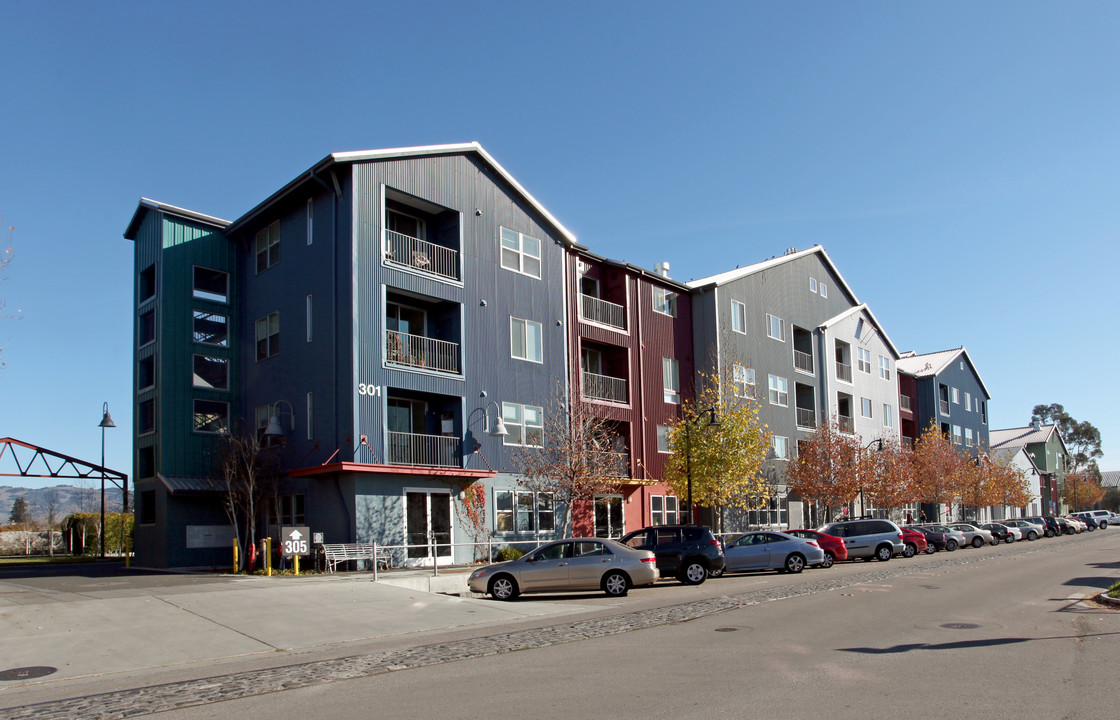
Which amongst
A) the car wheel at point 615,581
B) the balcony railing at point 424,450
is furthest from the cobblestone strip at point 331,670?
the balcony railing at point 424,450

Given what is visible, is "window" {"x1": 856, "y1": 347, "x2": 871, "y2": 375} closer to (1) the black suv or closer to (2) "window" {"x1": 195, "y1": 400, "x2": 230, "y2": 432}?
(1) the black suv

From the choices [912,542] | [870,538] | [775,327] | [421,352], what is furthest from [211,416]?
[912,542]

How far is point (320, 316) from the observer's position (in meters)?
28.0

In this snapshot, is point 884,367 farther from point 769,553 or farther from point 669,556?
point 669,556

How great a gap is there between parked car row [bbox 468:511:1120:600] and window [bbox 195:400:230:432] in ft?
49.3

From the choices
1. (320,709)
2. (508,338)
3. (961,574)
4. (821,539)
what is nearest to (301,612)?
(320,709)

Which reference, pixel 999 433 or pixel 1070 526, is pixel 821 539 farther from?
pixel 999 433

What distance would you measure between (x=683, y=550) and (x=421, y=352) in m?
10.4

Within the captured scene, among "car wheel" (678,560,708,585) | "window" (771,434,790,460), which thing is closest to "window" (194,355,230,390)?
"car wheel" (678,560,708,585)

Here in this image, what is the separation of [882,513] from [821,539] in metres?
25.0

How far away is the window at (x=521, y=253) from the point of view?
32.1 meters

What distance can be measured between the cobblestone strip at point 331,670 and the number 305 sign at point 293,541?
35.8 feet

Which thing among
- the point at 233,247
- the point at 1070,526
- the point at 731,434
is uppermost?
the point at 233,247

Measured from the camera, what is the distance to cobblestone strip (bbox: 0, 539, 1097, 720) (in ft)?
31.1
